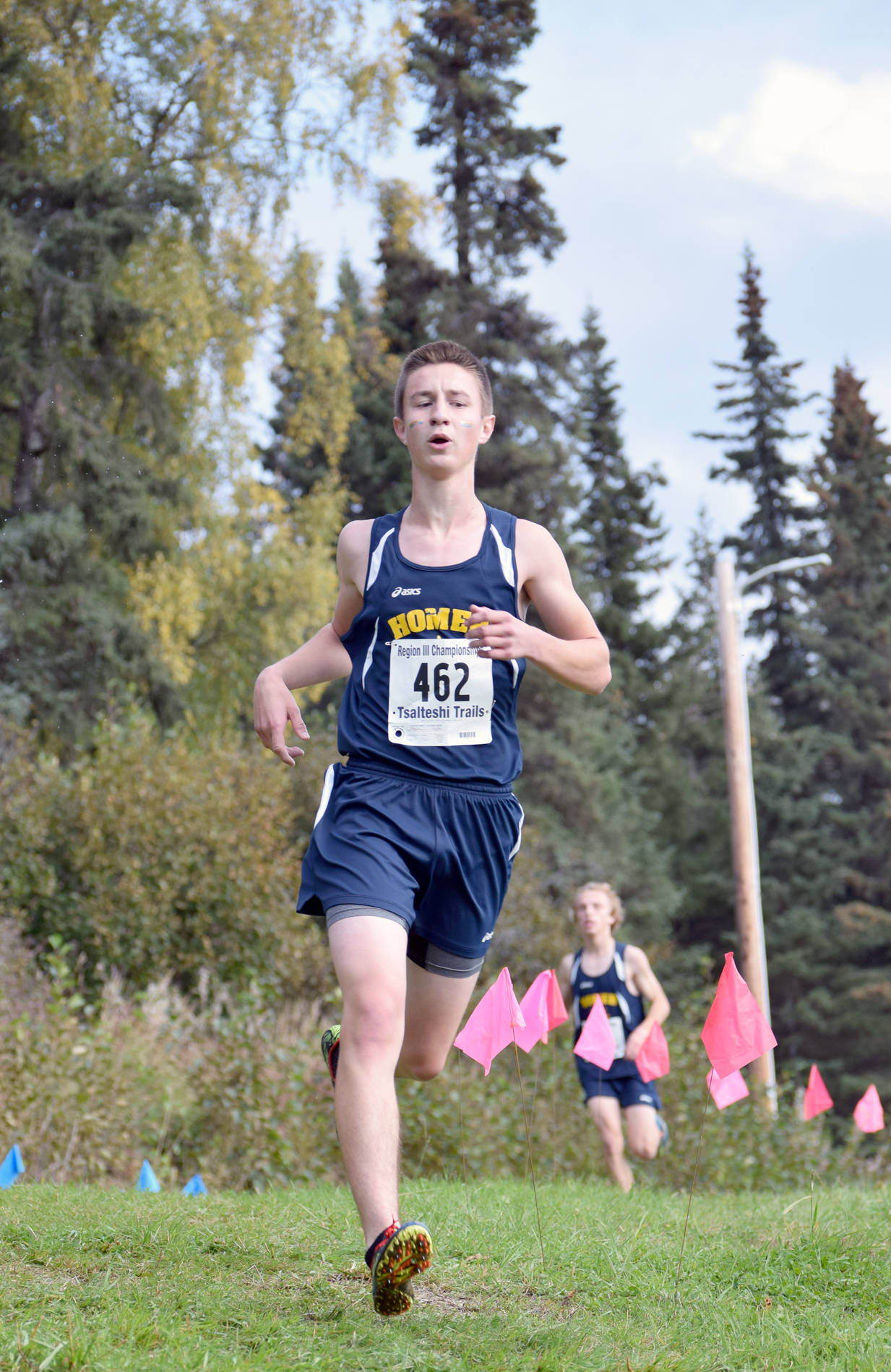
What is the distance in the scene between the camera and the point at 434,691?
140 inches

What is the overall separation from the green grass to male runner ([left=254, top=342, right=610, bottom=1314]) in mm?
301

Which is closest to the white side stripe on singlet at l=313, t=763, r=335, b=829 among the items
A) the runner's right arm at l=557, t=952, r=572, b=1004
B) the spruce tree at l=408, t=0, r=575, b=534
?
the runner's right arm at l=557, t=952, r=572, b=1004

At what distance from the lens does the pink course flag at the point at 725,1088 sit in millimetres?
4012

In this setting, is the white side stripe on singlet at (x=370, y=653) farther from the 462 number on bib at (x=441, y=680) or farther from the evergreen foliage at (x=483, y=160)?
the evergreen foliage at (x=483, y=160)

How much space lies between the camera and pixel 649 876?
31344 mm

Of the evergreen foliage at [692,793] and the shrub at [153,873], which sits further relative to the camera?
the evergreen foliage at [692,793]

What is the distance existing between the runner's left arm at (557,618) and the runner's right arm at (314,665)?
438 mm

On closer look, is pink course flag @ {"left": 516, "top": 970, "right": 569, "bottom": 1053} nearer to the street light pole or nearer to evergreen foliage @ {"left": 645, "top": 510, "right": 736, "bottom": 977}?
the street light pole

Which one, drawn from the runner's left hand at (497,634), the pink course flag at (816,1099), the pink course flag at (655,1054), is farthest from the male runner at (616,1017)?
the runner's left hand at (497,634)

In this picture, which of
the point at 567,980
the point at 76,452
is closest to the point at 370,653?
the point at 567,980

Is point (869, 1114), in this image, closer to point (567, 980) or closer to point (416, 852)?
point (567, 980)

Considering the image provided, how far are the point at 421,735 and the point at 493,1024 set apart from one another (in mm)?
1265

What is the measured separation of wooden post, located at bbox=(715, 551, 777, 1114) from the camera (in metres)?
15.5

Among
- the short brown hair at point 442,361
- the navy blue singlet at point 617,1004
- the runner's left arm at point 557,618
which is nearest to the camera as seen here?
the runner's left arm at point 557,618
